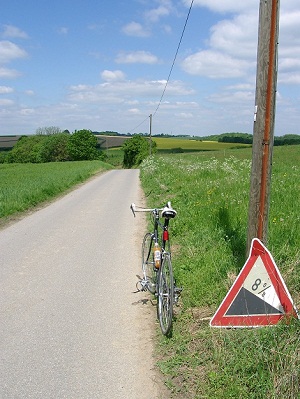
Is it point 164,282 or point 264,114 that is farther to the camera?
point 164,282

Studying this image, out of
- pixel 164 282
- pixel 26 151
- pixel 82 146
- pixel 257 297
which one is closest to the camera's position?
pixel 257 297

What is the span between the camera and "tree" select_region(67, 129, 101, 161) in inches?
3632

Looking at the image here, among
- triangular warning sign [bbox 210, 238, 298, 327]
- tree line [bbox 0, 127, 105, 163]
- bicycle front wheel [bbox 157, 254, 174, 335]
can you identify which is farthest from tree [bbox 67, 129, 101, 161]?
triangular warning sign [bbox 210, 238, 298, 327]

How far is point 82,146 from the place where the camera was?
92.7m

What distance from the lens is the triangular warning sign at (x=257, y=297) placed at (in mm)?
3475

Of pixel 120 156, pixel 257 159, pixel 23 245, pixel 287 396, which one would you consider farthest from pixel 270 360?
pixel 120 156

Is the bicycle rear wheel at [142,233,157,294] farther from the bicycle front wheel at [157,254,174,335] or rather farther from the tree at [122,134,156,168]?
the tree at [122,134,156,168]

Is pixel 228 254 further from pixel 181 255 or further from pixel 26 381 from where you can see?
pixel 26 381

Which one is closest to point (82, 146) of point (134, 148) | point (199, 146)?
point (134, 148)

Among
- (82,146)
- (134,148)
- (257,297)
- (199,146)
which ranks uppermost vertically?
(199,146)

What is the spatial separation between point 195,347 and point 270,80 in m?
2.68

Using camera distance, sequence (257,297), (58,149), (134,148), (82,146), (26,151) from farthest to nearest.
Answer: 1. (26,151)
2. (58,149)
3. (82,146)
4. (134,148)
5. (257,297)

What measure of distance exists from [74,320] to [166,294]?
124 cm

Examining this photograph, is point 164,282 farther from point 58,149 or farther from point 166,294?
point 58,149
